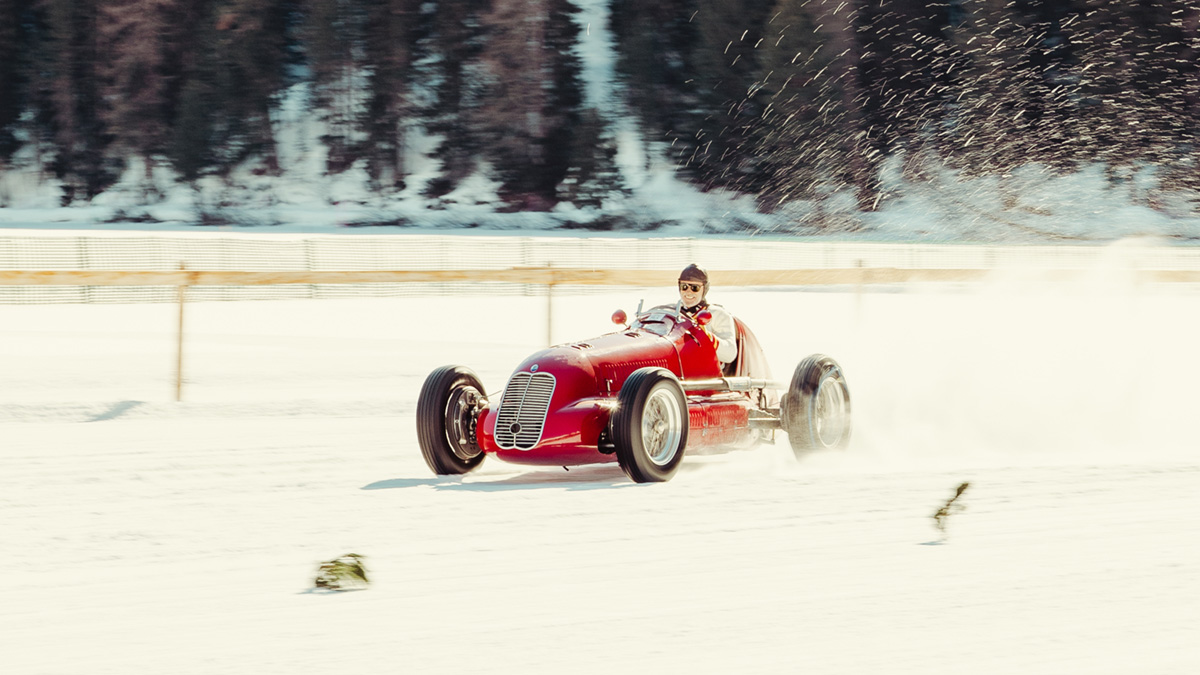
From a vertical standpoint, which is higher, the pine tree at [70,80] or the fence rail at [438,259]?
the pine tree at [70,80]

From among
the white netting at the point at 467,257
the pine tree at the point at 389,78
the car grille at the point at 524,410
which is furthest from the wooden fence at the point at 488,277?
the pine tree at the point at 389,78

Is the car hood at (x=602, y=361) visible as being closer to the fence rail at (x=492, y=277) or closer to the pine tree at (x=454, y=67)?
the fence rail at (x=492, y=277)

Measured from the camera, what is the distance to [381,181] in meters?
61.9

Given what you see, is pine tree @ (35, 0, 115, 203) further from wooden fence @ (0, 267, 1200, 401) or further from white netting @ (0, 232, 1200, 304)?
wooden fence @ (0, 267, 1200, 401)

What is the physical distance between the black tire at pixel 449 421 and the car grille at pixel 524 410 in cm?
38

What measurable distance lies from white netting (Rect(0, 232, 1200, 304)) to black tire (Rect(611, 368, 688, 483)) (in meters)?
19.9

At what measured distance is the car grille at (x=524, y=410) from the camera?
8.05 meters

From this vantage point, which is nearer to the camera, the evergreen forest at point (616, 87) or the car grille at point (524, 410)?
the car grille at point (524, 410)

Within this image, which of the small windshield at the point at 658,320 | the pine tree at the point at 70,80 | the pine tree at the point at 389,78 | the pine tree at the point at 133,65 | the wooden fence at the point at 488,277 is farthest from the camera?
the pine tree at the point at 70,80

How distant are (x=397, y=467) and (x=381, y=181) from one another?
54.1 m

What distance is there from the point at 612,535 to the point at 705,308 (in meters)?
2.90

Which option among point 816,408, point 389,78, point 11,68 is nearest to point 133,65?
point 11,68

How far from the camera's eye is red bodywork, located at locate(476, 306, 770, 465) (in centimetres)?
800

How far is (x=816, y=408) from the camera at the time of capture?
9.23 meters
